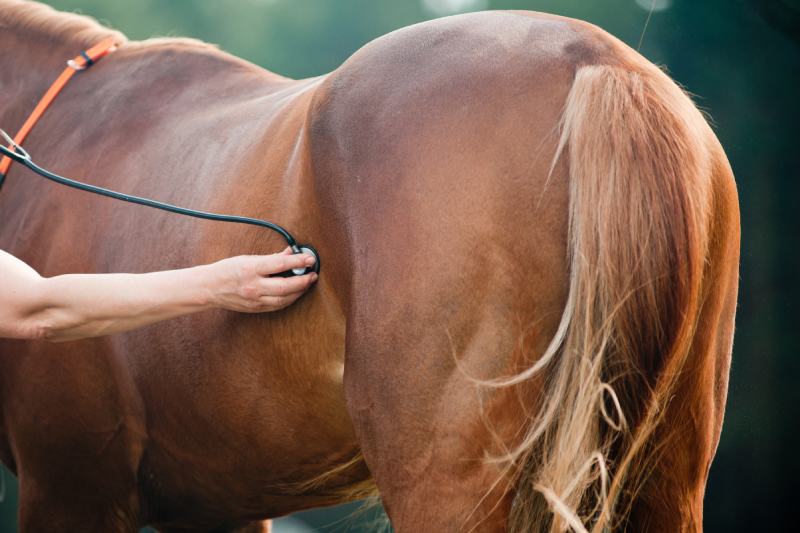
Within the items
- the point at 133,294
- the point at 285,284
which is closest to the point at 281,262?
the point at 285,284

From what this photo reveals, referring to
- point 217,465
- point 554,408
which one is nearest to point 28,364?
point 217,465

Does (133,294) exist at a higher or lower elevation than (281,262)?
lower

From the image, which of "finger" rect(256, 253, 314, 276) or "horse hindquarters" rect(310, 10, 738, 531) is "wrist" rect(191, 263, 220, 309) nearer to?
"finger" rect(256, 253, 314, 276)

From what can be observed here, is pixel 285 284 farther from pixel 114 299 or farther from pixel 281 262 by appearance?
pixel 114 299

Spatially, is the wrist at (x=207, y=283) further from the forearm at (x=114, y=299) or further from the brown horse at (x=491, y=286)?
the brown horse at (x=491, y=286)

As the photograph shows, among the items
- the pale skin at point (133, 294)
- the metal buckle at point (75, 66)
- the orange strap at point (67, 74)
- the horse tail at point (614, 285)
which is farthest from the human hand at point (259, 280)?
the metal buckle at point (75, 66)

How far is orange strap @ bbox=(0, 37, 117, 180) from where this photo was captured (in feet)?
7.54

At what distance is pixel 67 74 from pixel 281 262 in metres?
1.43

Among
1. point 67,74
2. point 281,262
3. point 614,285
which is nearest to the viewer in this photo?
point 614,285

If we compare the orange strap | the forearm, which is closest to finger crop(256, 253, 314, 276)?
the forearm

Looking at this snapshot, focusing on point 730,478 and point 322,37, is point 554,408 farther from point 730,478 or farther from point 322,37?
point 322,37

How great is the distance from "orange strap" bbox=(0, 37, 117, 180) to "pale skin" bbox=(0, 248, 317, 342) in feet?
3.14

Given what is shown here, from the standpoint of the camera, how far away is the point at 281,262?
1.38 metres

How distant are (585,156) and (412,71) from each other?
1.16ft
